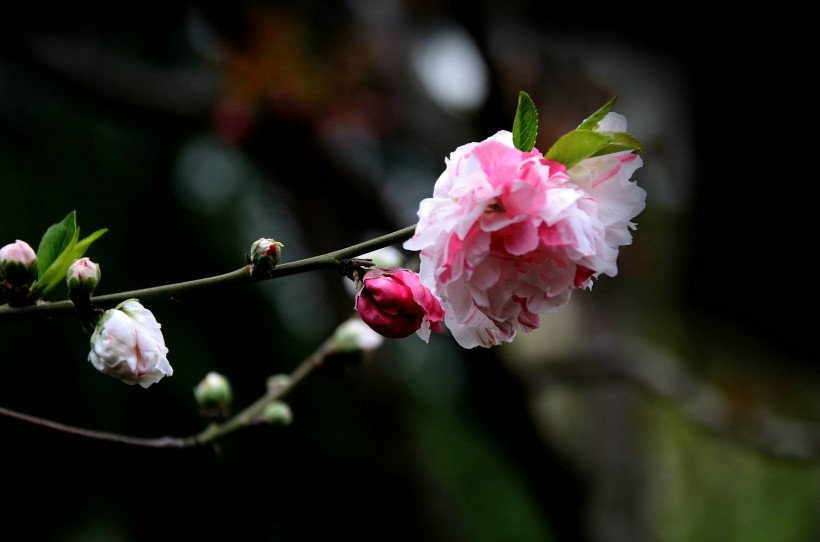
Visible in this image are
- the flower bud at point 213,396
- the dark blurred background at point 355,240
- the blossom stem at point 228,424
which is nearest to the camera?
the blossom stem at point 228,424

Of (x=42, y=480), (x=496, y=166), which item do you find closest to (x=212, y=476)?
(x=42, y=480)

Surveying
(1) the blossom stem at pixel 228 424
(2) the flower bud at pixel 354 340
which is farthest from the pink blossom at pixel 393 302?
(2) the flower bud at pixel 354 340

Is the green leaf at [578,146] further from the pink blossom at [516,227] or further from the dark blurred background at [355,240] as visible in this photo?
the dark blurred background at [355,240]

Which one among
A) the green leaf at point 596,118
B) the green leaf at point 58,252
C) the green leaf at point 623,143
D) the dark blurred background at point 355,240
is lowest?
the green leaf at point 623,143

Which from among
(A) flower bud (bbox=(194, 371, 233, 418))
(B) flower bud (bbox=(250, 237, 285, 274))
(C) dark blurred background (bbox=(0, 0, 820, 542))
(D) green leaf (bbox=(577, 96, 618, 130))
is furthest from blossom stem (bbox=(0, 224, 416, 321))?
(C) dark blurred background (bbox=(0, 0, 820, 542))

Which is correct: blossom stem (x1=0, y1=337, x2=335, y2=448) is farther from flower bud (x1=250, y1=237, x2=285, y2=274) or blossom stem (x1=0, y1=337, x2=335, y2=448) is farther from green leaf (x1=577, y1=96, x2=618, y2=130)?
green leaf (x1=577, y1=96, x2=618, y2=130)

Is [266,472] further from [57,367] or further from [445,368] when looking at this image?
Result: [445,368]
